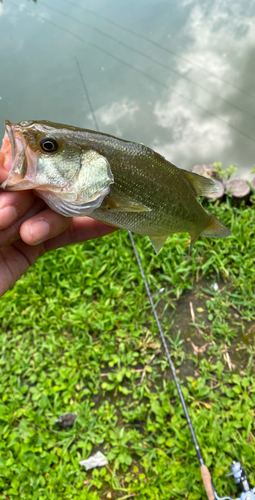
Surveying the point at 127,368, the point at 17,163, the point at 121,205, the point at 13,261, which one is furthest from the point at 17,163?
the point at 127,368

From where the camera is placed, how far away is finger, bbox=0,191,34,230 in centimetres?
132

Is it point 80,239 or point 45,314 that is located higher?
point 80,239

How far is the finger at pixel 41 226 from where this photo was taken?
140 centimetres

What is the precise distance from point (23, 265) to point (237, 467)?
1.94 m

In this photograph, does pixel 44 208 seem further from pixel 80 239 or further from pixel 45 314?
pixel 45 314

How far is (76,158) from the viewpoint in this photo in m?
1.39

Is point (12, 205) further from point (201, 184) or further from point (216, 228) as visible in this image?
point (216, 228)

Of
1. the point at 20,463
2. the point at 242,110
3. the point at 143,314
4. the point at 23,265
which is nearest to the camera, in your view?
the point at 23,265

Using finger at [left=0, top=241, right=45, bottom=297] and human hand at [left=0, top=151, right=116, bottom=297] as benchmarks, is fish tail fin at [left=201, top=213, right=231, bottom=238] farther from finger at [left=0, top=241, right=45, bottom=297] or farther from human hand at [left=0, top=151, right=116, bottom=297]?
finger at [left=0, top=241, right=45, bottom=297]

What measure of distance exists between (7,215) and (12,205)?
49 mm

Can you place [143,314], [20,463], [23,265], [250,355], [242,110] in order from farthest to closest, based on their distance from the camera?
[242,110] < [143,314] < [250,355] < [20,463] < [23,265]

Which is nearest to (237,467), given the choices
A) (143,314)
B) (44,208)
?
(143,314)

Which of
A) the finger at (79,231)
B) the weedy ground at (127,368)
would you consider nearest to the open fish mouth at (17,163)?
the finger at (79,231)

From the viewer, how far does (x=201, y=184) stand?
1761 millimetres
